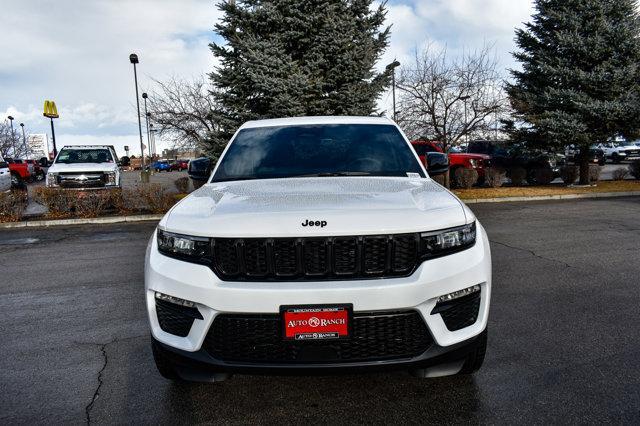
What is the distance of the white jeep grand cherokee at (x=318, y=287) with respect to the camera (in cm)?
246

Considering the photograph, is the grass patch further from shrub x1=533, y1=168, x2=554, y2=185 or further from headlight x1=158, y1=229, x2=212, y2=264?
headlight x1=158, y1=229, x2=212, y2=264

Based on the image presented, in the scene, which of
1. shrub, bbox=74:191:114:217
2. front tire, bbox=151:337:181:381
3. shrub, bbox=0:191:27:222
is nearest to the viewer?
front tire, bbox=151:337:181:381

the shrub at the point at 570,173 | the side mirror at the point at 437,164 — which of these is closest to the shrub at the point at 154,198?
the side mirror at the point at 437,164

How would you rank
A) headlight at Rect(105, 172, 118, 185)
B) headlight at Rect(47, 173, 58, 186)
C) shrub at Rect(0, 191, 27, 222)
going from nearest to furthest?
shrub at Rect(0, 191, 27, 222), headlight at Rect(47, 173, 58, 186), headlight at Rect(105, 172, 118, 185)

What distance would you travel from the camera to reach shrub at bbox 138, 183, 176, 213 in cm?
1318

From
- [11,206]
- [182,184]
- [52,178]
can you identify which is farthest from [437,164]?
[182,184]

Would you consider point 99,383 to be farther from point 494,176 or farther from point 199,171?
point 494,176

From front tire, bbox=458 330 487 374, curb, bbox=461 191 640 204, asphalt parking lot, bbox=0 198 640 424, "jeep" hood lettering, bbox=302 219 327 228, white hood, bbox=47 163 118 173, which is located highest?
white hood, bbox=47 163 118 173

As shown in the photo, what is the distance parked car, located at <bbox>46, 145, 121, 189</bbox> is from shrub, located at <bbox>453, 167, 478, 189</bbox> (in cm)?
1102

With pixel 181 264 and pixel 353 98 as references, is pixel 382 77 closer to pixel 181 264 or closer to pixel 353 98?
pixel 353 98

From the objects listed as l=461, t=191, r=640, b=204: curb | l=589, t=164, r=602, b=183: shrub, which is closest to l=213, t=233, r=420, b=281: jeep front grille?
l=461, t=191, r=640, b=204: curb

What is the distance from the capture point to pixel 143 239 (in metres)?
9.44

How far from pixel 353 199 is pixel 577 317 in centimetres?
278

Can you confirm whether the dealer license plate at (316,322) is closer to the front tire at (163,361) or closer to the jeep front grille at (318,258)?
the jeep front grille at (318,258)
